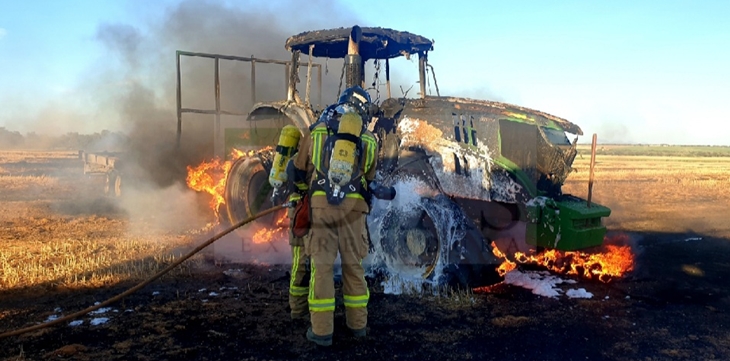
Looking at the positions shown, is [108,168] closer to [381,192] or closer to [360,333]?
[381,192]

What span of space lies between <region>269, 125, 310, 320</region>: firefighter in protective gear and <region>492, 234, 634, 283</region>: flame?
2.52 meters

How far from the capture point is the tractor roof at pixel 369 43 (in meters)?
6.84

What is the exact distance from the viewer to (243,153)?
801 cm

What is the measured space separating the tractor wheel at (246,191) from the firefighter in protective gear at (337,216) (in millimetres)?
3403

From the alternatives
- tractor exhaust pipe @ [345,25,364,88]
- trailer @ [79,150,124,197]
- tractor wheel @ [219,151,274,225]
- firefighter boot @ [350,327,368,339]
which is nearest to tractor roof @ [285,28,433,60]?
tractor exhaust pipe @ [345,25,364,88]

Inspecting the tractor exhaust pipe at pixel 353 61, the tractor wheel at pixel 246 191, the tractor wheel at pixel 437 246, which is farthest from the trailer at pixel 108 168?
the tractor wheel at pixel 437 246

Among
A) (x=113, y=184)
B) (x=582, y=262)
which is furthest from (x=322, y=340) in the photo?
(x=113, y=184)

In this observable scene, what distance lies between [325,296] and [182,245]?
4368 millimetres

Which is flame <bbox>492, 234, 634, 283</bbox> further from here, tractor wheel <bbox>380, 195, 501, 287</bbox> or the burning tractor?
tractor wheel <bbox>380, 195, 501, 287</bbox>

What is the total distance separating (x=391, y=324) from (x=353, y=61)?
3.60 meters

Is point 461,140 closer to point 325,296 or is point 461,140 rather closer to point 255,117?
point 325,296

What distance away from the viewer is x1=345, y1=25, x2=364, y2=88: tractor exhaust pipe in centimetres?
680

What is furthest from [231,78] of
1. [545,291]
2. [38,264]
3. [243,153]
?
[545,291]

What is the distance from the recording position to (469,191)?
5754 millimetres
